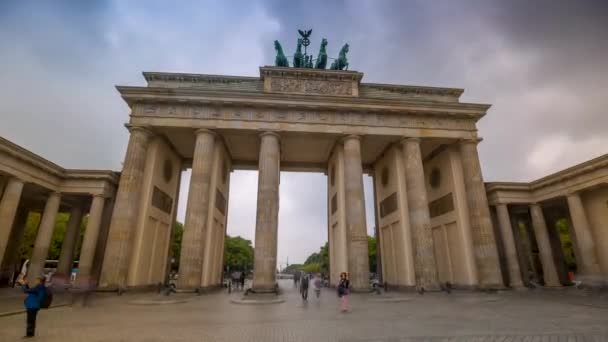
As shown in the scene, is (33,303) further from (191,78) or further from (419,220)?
(419,220)

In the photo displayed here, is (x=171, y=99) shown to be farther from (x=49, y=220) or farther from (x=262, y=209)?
(x=49, y=220)

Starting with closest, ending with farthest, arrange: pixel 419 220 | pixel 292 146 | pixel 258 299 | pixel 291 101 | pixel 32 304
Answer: pixel 32 304 → pixel 258 299 → pixel 419 220 → pixel 291 101 → pixel 292 146

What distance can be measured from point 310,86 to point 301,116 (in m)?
3.19

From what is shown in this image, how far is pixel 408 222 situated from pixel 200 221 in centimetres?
1516

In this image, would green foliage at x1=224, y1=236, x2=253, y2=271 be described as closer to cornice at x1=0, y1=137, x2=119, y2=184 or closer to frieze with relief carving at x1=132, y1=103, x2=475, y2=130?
cornice at x1=0, y1=137, x2=119, y2=184

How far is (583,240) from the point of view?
19578 mm

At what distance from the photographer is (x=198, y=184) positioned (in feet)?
63.5

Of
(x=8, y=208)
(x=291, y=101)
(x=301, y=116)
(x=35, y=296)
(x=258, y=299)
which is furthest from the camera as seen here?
(x=301, y=116)

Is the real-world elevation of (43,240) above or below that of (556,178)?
below

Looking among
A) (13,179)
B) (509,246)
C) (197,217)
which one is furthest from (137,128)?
(509,246)

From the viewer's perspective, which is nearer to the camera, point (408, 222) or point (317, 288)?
point (317, 288)

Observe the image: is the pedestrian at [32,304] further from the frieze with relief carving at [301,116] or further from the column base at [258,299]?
the frieze with relief carving at [301,116]

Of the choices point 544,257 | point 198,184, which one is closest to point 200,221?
point 198,184

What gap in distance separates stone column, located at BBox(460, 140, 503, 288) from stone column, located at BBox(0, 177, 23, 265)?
29.5 m
